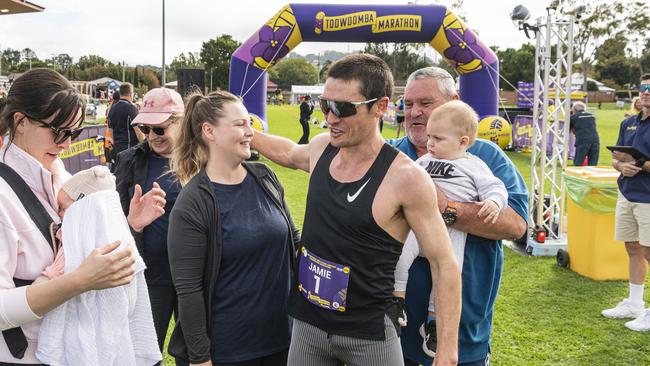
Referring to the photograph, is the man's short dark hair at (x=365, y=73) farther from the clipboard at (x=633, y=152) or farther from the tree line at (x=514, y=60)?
the tree line at (x=514, y=60)

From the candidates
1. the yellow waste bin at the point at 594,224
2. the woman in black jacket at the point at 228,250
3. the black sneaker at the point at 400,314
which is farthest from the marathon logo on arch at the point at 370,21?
the black sneaker at the point at 400,314

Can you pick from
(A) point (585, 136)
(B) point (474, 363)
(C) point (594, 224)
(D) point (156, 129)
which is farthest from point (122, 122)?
(A) point (585, 136)

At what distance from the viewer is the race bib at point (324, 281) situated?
6.67 ft

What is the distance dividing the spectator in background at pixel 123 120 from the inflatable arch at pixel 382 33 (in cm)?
333

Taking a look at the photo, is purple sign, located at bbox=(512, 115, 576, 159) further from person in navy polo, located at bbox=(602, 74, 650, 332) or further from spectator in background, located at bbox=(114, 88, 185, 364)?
spectator in background, located at bbox=(114, 88, 185, 364)

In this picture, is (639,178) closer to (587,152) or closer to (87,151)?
(587,152)

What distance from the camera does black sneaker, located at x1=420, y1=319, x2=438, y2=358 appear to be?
7.63ft

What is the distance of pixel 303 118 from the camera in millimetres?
18656

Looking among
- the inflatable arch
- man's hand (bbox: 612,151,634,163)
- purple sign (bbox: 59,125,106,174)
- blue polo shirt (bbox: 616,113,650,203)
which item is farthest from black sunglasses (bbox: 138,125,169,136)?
the inflatable arch

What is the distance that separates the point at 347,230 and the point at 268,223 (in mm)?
561

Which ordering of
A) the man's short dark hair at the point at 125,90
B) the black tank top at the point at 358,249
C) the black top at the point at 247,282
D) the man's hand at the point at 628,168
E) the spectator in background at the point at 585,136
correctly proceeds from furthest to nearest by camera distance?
the spectator in background at the point at 585,136 → the man's short dark hair at the point at 125,90 → the man's hand at the point at 628,168 → the black top at the point at 247,282 → the black tank top at the point at 358,249

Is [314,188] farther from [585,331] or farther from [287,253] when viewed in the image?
[585,331]

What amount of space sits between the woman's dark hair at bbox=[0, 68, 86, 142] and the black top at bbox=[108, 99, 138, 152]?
671 centimetres

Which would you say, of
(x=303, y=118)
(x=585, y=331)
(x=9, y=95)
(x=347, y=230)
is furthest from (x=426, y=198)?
(x=303, y=118)
